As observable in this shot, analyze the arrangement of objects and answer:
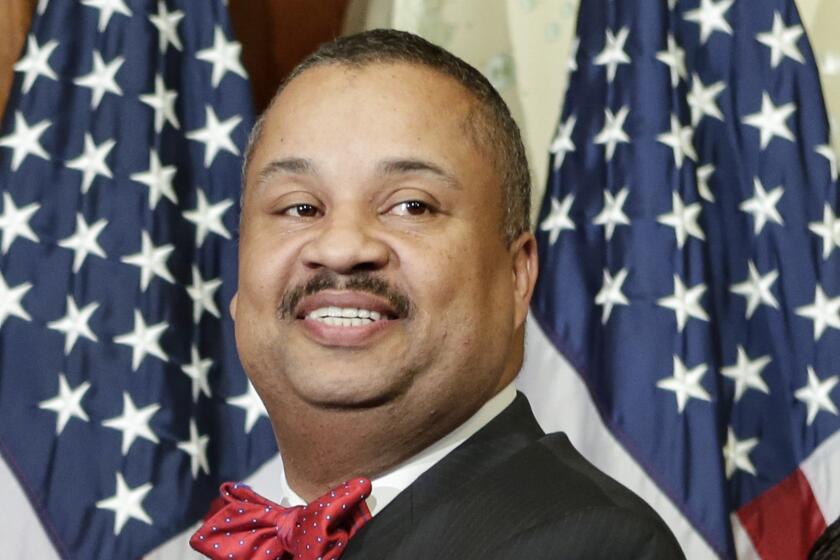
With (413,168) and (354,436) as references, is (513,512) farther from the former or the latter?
(413,168)

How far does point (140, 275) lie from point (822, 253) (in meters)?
1.37

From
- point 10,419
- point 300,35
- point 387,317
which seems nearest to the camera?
point 387,317

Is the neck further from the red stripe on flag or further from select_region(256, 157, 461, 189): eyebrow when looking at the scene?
the red stripe on flag

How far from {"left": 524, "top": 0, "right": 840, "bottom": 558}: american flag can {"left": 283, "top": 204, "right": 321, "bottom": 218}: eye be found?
3.83 ft

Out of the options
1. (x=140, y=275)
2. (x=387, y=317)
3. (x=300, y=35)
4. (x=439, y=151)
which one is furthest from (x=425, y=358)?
(x=300, y=35)

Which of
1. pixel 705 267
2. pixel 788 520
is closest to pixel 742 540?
pixel 788 520

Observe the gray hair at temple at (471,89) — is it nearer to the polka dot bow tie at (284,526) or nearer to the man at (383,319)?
the man at (383,319)

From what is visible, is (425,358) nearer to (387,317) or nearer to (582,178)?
(387,317)

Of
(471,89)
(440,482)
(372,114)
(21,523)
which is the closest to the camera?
(440,482)

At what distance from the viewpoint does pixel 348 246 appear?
1374 millimetres

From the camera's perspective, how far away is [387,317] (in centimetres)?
140

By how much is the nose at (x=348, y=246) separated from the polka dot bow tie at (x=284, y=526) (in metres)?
0.24

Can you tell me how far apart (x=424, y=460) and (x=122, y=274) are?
126cm

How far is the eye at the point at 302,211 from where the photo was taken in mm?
1460
